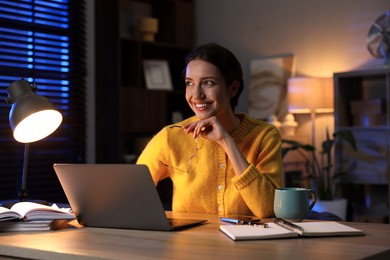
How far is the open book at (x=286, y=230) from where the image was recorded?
4.91 feet

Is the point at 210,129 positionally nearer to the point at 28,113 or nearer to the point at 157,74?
the point at 28,113

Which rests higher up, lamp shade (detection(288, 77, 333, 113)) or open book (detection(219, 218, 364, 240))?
lamp shade (detection(288, 77, 333, 113))

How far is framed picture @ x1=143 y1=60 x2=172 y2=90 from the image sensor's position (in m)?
5.12

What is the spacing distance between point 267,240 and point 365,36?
356cm

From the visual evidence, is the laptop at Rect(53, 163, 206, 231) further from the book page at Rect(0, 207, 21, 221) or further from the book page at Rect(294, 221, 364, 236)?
the book page at Rect(294, 221, 364, 236)

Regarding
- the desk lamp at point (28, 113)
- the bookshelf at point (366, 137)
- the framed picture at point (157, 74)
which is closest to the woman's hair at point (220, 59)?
the desk lamp at point (28, 113)

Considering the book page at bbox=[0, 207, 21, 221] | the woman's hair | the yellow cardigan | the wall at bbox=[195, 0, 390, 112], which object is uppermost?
the wall at bbox=[195, 0, 390, 112]

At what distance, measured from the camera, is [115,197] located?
1684 millimetres

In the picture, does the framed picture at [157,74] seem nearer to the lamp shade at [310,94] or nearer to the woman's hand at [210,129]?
the lamp shade at [310,94]

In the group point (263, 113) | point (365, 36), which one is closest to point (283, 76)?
point (263, 113)

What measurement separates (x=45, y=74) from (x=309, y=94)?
74.1 inches

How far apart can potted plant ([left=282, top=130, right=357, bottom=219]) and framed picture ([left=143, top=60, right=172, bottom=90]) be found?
1.16 metres

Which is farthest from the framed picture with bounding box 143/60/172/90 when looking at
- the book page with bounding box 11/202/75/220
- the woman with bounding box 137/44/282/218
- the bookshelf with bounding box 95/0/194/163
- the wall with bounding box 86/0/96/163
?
the book page with bounding box 11/202/75/220

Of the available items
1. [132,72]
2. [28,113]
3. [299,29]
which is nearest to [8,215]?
[28,113]
